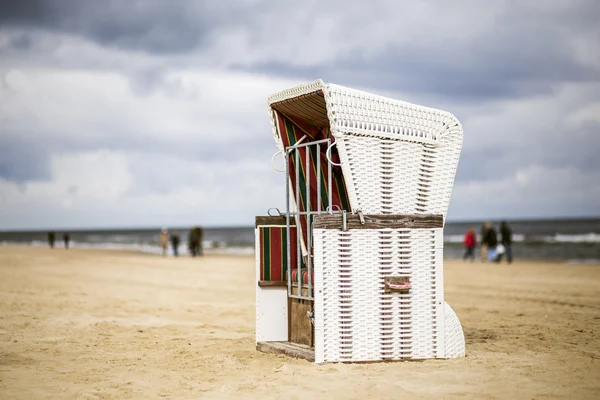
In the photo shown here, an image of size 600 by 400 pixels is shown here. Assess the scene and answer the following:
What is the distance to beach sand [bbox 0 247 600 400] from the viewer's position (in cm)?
467

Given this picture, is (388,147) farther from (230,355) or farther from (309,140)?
(230,355)

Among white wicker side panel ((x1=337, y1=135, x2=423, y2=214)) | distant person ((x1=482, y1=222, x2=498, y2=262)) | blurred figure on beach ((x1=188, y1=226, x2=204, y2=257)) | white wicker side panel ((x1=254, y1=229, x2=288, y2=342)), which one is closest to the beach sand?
white wicker side panel ((x1=254, y1=229, x2=288, y2=342))

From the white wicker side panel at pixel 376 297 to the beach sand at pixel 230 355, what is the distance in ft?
0.59

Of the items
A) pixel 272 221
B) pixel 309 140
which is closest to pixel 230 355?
pixel 272 221

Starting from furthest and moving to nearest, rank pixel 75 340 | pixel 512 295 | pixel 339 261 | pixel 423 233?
pixel 512 295 → pixel 75 340 → pixel 423 233 → pixel 339 261

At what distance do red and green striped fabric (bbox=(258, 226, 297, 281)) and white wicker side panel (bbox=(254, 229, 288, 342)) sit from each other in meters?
0.06

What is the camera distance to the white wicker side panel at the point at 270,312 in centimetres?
639

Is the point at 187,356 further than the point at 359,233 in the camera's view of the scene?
Yes

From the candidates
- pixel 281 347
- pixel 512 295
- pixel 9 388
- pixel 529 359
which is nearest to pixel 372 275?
pixel 281 347

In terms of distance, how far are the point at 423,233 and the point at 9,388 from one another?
374 cm

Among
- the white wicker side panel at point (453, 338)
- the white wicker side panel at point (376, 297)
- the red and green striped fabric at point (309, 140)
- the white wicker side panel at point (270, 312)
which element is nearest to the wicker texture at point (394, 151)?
the white wicker side panel at point (376, 297)

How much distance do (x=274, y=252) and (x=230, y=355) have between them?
1119 millimetres

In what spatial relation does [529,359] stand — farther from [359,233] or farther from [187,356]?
[187,356]

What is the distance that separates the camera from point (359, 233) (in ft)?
18.1
